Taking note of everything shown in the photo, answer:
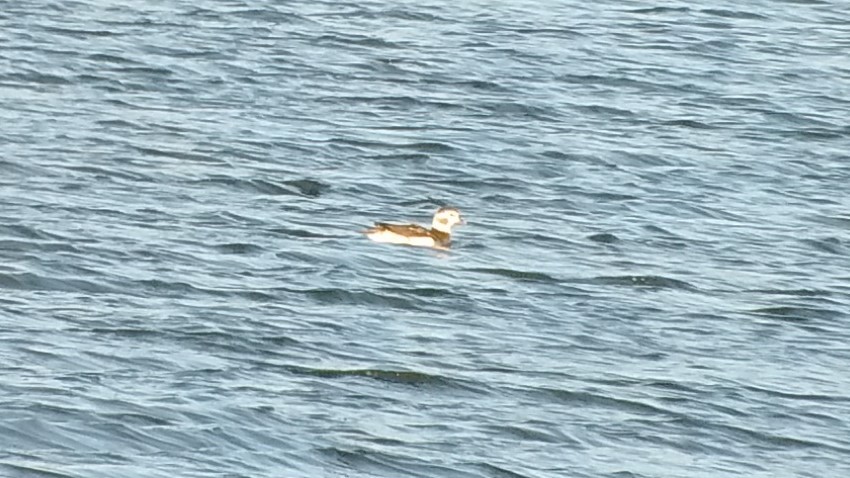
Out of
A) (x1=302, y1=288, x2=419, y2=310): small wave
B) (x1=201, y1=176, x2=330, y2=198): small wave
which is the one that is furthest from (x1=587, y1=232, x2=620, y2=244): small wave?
(x1=302, y1=288, x2=419, y2=310): small wave

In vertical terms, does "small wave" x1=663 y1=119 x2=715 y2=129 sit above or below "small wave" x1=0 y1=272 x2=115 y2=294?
below

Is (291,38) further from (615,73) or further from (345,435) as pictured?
(345,435)

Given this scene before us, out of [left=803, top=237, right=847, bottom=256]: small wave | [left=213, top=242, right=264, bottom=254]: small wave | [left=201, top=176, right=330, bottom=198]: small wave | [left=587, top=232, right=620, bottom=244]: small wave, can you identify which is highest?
[left=213, top=242, right=264, bottom=254]: small wave

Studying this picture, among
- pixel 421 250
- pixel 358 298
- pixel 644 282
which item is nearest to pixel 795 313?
pixel 644 282

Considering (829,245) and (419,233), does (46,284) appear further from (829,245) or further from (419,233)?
(829,245)

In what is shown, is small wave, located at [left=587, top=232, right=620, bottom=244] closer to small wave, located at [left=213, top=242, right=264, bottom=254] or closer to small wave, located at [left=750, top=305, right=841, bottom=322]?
small wave, located at [left=750, top=305, right=841, bottom=322]

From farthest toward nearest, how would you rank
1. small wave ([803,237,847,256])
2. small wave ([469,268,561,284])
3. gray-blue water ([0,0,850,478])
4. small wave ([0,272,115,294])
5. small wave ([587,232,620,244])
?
small wave ([803,237,847,256]), small wave ([587,232,620,244]), small wave ([469,268,561,284]), small wave ([0,272,115,294]), gray-blue water ([0,0,850,478])
